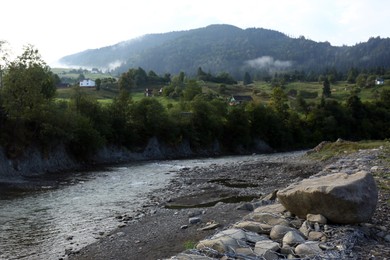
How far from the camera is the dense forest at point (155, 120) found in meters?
51.4

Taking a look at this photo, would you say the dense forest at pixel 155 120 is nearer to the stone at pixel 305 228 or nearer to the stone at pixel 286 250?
the stone at pixel 305 228

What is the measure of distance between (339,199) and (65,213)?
55.5 ft

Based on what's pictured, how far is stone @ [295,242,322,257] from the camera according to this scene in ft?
35.6

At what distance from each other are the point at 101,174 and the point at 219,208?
2719 centimetres

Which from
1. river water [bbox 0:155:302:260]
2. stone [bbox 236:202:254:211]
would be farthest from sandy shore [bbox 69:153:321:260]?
river water [bbox 0:155:302:260]

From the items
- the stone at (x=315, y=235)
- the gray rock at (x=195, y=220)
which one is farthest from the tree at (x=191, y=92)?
the stone at (x=315, y=235)

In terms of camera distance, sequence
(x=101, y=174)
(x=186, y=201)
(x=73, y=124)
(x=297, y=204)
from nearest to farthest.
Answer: (x=297, y=204) → (x=186, y=201) → (x=101, y=174) → (x=73, y=124)

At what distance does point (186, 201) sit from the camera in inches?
1088

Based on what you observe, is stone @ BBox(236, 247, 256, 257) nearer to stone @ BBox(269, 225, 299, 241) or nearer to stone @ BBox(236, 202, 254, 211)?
stone @ BBox(269, 225, 299, 241)

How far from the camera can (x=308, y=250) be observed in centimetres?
1099

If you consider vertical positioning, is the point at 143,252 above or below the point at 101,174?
above

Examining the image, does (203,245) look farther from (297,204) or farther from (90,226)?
(90,226)

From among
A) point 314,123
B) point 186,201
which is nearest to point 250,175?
point 186,201

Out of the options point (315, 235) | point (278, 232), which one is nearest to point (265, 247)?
point (278, 232)
